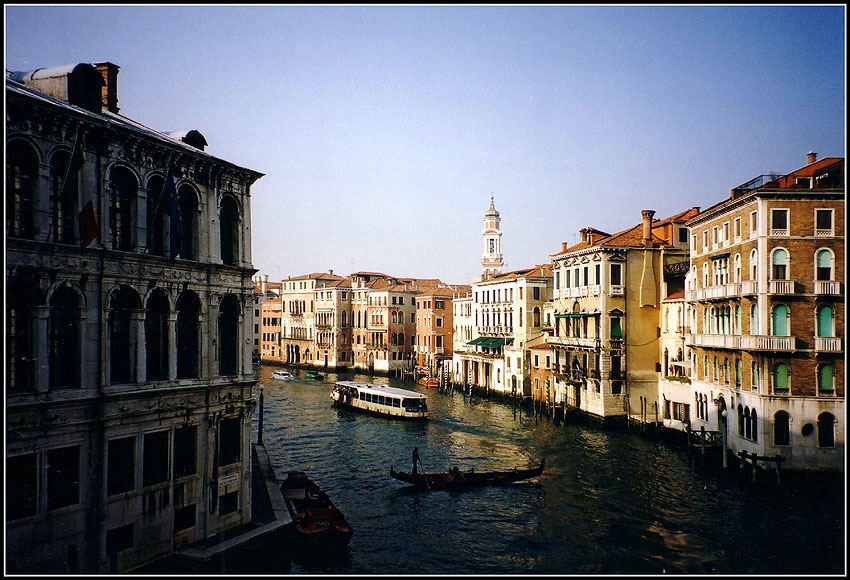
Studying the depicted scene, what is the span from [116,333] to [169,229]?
7.89ft

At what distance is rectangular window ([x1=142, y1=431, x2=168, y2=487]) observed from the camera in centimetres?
1338

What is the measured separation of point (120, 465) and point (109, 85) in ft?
31.4

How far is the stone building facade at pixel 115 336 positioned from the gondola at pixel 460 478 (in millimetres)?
9306

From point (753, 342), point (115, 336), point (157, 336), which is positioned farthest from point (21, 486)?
point (753, 342)

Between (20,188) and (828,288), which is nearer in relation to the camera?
(20,188)

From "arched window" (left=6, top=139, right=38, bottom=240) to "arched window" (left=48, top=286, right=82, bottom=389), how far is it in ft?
4.14

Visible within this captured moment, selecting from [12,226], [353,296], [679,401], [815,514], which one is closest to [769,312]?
[815,514]

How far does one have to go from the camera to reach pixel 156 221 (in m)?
14.2

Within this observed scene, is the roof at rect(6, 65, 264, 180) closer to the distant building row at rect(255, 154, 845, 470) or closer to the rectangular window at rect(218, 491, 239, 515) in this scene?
the rectangular window at rect(218, 491, 239, 515)

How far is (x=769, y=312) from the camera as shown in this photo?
23.5 metres

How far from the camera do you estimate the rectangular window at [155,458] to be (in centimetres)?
1338

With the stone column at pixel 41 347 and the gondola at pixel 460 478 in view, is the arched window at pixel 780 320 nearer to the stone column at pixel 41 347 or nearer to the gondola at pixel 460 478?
the gondola at pixel 460 478

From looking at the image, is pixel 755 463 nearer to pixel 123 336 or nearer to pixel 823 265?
pixel 823 265

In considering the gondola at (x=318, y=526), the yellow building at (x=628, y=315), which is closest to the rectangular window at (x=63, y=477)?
the gondola at (x=318, y=526)
